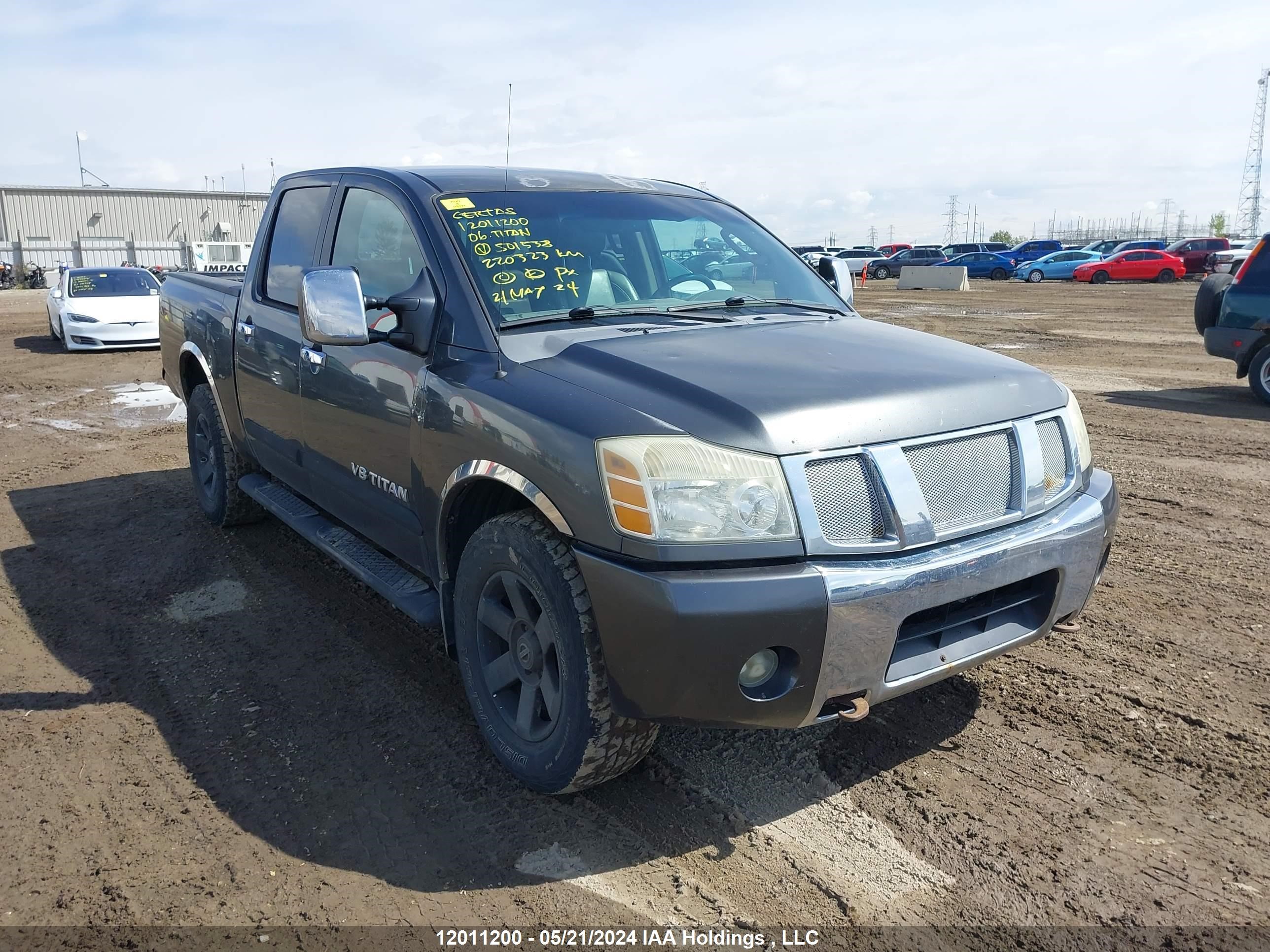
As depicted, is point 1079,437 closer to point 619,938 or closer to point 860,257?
point 619,938

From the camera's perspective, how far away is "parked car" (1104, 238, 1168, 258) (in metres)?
38.7

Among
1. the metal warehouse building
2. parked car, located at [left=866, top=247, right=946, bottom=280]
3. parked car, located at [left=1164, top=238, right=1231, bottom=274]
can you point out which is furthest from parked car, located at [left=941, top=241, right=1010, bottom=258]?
the metal warehouse building

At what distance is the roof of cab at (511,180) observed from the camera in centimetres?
377

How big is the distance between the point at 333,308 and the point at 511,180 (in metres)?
1.05

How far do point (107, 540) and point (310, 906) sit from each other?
4.01 metres

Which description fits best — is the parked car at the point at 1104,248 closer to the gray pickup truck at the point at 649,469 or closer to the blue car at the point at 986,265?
the blue car at the point at 986,265

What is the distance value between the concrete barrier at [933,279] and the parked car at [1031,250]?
35.2ft

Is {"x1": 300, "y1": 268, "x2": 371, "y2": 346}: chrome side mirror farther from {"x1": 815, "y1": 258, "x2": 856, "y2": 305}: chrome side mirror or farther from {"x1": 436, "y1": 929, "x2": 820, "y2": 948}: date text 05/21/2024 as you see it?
{"x1": 815, "y1": 258, "x2": 856, "y2": 305}: chrome side mirror

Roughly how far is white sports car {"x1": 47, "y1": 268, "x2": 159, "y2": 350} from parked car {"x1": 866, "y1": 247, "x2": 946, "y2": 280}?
37.3 m

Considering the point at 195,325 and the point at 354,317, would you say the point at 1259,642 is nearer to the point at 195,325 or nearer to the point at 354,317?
the point at 354,317

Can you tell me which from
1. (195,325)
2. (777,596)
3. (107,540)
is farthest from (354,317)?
(107,540)

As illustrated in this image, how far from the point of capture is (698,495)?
8.27ft

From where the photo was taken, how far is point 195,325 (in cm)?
581

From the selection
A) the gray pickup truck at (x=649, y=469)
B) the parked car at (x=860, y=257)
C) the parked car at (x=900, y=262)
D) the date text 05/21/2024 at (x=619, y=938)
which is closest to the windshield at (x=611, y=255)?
the gray pickup truck at (x=649, y=469)
